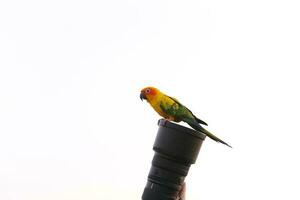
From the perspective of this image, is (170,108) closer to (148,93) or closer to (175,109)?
(175,109)

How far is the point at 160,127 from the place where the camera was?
2.68m

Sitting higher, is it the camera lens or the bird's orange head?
the bird's orange head

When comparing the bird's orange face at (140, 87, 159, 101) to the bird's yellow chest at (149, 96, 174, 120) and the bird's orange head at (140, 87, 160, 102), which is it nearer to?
the bird's orange head at (140, 87, 160, 102)

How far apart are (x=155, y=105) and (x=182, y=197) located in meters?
1.92

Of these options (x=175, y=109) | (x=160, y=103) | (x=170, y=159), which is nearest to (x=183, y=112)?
(x=175, y=109)

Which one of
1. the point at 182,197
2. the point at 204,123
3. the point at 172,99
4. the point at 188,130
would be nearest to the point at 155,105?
the point at 172,99

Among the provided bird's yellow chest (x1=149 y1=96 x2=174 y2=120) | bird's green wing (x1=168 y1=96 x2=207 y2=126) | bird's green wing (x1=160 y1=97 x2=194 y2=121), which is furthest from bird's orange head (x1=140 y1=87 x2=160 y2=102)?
bird's green wing (x1=168 y1=96 x2=207 y2=126)

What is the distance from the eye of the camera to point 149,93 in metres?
5.02

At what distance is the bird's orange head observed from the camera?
4909 millimetres

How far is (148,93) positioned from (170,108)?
0.50 m

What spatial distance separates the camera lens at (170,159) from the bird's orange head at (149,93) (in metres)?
2.19

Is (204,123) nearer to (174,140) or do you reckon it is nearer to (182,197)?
(182,197)

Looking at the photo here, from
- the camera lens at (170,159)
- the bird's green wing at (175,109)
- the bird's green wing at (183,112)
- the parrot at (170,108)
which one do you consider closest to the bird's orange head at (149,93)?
the parrot at (170,108)

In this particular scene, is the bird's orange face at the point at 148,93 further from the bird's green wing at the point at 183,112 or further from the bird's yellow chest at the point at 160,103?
the bird's green wing at the point at 183,112
